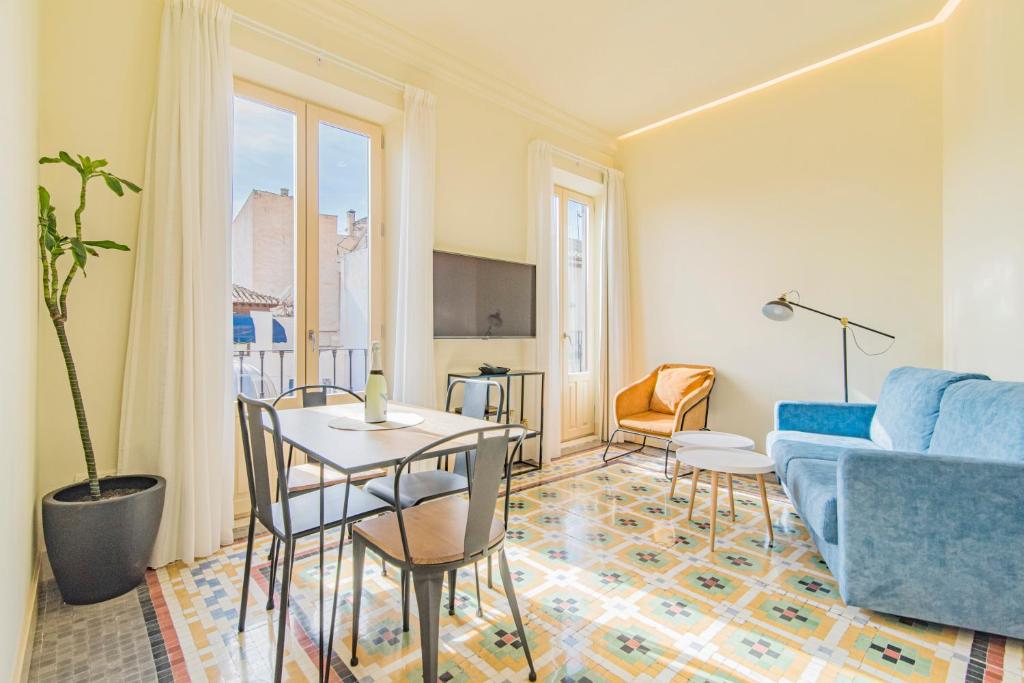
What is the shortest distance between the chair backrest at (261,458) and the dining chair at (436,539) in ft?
0.92

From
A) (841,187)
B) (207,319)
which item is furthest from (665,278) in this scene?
(207,319)

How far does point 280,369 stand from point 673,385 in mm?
3228

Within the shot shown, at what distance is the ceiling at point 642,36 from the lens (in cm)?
308

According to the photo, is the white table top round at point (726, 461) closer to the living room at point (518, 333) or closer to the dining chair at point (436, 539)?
the living room at point (518, 333)

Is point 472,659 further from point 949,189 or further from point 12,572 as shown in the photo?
point 949,189

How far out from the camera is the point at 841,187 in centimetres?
375

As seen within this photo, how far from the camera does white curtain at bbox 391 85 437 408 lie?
3.38 metres

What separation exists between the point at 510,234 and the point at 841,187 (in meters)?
2.60

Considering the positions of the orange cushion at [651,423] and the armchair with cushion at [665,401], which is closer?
the orange cushion at [651,423]

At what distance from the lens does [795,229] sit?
157 inches

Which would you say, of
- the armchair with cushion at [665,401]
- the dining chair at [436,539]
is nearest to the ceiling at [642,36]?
the armchair with cushion at [665,401]

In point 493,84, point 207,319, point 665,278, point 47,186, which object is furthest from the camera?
point 665,278

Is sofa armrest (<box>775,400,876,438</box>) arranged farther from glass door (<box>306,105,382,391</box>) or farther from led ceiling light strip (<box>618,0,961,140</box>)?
glass door (<box>306,105,382,391</box>)

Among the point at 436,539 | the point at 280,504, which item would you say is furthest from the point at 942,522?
the point at 280,504
